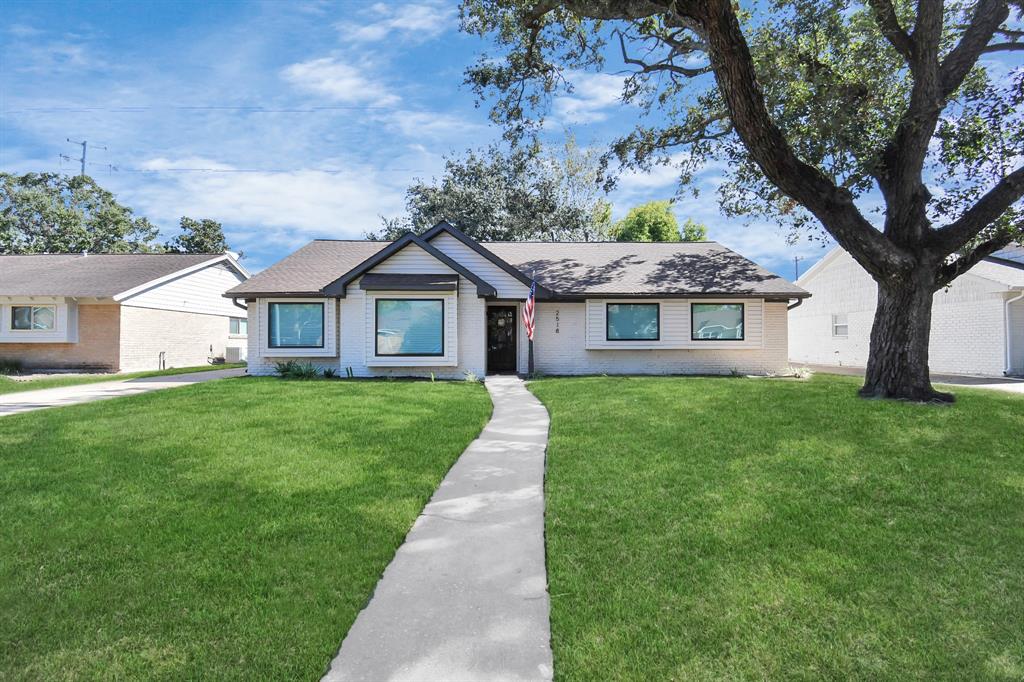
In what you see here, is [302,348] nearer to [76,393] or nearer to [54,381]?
[76,393]

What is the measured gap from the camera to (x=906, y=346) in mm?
9242

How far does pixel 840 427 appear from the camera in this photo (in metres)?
6.89

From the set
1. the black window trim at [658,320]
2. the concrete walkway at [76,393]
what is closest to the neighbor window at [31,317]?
the concrete walkway at [76,393]

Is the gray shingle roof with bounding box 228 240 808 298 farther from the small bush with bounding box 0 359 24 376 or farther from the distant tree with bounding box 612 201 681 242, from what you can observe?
the distant tree with bounding box 612 201 681 242

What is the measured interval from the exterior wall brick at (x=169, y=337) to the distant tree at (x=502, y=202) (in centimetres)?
1165

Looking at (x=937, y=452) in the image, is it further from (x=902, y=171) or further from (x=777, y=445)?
(x=902, y=171)

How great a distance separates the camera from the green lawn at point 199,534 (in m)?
2.76

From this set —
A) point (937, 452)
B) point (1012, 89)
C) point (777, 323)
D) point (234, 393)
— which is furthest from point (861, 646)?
point (777, 323)

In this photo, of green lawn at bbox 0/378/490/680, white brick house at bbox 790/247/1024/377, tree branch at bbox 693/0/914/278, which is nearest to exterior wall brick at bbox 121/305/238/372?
green lawn at bbox 0/378/490/680

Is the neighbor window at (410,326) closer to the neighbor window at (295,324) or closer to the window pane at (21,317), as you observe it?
the neighbor window at (295,324)

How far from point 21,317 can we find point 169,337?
4362 mm

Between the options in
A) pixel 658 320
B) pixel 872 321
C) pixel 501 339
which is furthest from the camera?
pixel 872 321

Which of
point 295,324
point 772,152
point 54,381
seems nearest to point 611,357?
point 772,152

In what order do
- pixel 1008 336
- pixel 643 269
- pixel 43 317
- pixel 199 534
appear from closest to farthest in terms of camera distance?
pixel 199 534 → pixel 1008 336 → pixel 643 269 → pixel 43 317
